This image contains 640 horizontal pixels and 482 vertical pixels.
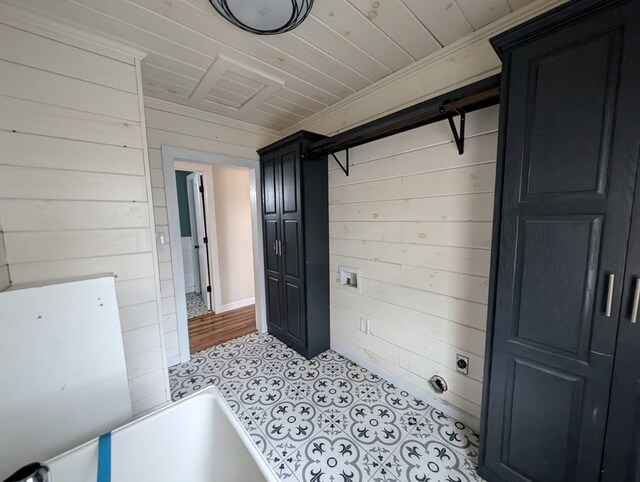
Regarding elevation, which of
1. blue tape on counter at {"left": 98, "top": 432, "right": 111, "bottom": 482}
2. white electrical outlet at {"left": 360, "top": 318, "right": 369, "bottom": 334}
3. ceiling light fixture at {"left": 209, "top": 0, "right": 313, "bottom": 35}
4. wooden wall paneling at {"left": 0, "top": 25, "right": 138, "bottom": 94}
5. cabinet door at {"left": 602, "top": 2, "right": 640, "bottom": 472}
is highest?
ceiling light fixture at {"left": 209, "top": 0, "right": 313, "bottom": 35}

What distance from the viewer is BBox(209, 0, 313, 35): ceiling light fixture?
3.72 feet

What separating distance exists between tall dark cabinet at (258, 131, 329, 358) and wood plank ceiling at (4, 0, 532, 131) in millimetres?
552

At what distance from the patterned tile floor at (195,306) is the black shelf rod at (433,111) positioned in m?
3.29

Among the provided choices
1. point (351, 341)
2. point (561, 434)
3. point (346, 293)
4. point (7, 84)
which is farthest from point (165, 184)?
point (561, 434)

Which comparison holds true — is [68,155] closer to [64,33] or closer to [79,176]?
[79,176]

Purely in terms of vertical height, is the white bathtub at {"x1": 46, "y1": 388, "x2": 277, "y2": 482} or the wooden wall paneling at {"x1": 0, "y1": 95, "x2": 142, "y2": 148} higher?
the wooden wall paneling at {"x1": 0, "y1": 95, "x2": 142, "y2": 148}

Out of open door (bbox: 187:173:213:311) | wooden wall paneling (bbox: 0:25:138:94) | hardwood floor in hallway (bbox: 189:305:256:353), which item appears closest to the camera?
wooden wall paneling (bbox: 0:25:138:94)

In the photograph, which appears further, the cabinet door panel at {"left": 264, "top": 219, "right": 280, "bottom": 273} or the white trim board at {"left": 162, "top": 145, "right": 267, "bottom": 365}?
the cabinet door panel at {"left": 264, "top": 219, "right": 280, "bottom": 273}

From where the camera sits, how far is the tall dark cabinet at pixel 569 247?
85 centimetres

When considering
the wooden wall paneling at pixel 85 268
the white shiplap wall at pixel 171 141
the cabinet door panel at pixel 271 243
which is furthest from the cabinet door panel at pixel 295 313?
the wooden wall paneling at pixel 85 268

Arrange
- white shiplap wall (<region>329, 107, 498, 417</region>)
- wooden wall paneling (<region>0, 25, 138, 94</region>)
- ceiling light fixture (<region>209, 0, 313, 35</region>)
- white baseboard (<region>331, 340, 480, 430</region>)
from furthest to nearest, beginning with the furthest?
white baseboard (<region>331, 340, 480, 430</region>)
white shiplap wall (<region>329, 107, 498, 417</region>)
wooden wall paneling (<region>0, 25, 138, 94</region>)
ceiling light fixture (<region>209, 0, 313, 35</region>)

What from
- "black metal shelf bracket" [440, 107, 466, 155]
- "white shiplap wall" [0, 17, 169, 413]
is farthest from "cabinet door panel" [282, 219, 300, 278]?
"black metal shelf bracket" [440, 107, 466, 155]

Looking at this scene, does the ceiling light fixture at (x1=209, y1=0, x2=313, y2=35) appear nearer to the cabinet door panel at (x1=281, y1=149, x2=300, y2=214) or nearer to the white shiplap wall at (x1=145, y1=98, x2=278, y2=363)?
the cabinet door panel at (x1=281, y1=149, x2=300, y2=214)

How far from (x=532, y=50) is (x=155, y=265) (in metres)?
2.34
